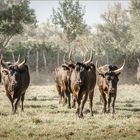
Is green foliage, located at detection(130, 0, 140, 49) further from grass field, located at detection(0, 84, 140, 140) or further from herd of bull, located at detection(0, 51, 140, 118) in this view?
grass field, located at detection(0, 84, 140, 140)

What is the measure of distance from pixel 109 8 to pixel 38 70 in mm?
34927

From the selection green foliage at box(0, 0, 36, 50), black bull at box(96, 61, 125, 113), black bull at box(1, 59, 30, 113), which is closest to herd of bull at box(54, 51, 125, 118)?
black bull at box(96, 61, 125, 113)

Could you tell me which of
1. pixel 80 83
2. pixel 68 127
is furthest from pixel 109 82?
pixel 68 127

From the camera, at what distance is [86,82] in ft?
53.0

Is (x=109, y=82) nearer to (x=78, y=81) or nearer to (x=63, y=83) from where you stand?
(x=78, y=81)

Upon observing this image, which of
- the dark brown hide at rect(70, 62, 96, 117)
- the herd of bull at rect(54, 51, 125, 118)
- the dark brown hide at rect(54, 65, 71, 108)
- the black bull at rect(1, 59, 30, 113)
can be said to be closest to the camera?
the dark brown hide at rect(70, 62, 96, 117)

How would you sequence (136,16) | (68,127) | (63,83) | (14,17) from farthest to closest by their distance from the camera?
(136,16) → (14,17) → (63,83) → (68,127)

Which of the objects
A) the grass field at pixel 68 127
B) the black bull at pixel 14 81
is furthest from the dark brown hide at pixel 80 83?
the black bull at pixel 14 81

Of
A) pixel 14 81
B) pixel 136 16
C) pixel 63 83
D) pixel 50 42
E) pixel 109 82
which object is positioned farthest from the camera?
pixel 136 16

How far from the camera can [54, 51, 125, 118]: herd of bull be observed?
15.9 metres

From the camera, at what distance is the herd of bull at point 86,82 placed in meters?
15.9

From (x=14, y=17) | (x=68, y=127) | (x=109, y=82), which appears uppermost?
(x=14, y=17)

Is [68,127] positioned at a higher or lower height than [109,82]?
lower

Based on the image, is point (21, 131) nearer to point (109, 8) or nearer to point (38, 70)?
point (38, 70)
